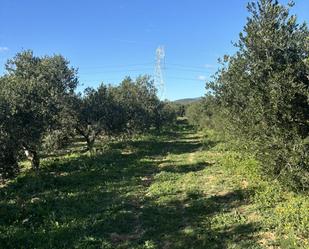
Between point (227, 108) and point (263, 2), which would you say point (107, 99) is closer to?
point (227, 108)

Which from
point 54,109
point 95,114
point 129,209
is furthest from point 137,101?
point 129,209

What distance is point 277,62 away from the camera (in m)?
17.0

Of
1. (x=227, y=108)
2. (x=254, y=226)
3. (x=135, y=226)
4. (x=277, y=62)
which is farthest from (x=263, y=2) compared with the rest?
(x=135, y=226)

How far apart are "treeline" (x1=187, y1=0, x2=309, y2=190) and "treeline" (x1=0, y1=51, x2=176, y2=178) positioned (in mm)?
13163

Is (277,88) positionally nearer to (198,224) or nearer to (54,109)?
(198,224)

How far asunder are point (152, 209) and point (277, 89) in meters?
7.31

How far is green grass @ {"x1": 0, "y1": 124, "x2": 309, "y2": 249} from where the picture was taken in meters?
12.8

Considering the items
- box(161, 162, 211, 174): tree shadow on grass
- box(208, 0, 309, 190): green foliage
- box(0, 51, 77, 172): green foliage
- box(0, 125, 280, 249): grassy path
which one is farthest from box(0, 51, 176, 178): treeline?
box(208, 0, 309, 190): green foliage

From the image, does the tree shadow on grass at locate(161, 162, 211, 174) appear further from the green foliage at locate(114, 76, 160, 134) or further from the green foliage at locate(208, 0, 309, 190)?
the green foliage at locate(114, 76, 160, 134)

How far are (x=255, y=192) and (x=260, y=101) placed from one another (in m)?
4.11

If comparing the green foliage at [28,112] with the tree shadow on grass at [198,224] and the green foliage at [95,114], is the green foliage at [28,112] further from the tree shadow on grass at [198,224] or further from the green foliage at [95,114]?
the tree shadow on grass at [198,224]

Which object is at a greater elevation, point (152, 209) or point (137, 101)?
point (137, 101)

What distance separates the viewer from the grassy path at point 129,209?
13055 millimetres

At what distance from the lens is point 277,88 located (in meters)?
16.0
